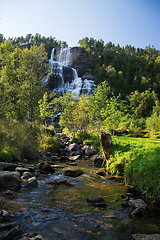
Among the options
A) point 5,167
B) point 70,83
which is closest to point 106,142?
point 5,167

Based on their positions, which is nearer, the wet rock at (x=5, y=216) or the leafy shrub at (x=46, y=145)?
the wet rock at (x=5, y=216)

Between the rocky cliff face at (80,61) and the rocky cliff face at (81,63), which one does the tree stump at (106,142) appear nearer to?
the rocky cliff face at (81,63)

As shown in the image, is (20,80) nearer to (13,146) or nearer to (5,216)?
(13,146)

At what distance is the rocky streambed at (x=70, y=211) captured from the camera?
3391 millimetres

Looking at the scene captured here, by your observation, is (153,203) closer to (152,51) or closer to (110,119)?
(110,119)

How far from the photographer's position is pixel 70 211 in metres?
4.41

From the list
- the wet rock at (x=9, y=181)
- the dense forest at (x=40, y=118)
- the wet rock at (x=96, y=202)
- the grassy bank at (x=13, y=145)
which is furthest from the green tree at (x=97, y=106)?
the wet rock at (x=96, y=202)

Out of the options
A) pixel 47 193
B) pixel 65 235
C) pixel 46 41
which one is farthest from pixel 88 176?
pixel 46 41

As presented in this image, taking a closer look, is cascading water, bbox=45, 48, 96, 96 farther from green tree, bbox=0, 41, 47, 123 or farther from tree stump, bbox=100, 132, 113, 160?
tree stump, bbox=100, 132, 113, 160

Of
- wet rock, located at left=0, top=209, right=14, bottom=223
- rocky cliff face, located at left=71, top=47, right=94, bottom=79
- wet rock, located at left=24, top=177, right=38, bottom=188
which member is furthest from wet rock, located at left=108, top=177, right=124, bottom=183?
rocky cliff face, located at left=71, top=47, right=94, bottom=79

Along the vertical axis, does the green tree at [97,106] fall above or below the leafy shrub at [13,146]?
above

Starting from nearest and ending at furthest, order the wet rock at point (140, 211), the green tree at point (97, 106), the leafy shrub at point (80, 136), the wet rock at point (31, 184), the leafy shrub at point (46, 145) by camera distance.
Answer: the wet rock at point (140, 211), the wet rock at point (31, 184), the leafy shrub at point (46, 145), the green tree at point (97, 106), the leafy shrub at point (80, 136)

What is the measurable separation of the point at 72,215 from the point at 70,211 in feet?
0.76

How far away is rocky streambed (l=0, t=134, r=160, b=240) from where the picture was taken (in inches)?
133
